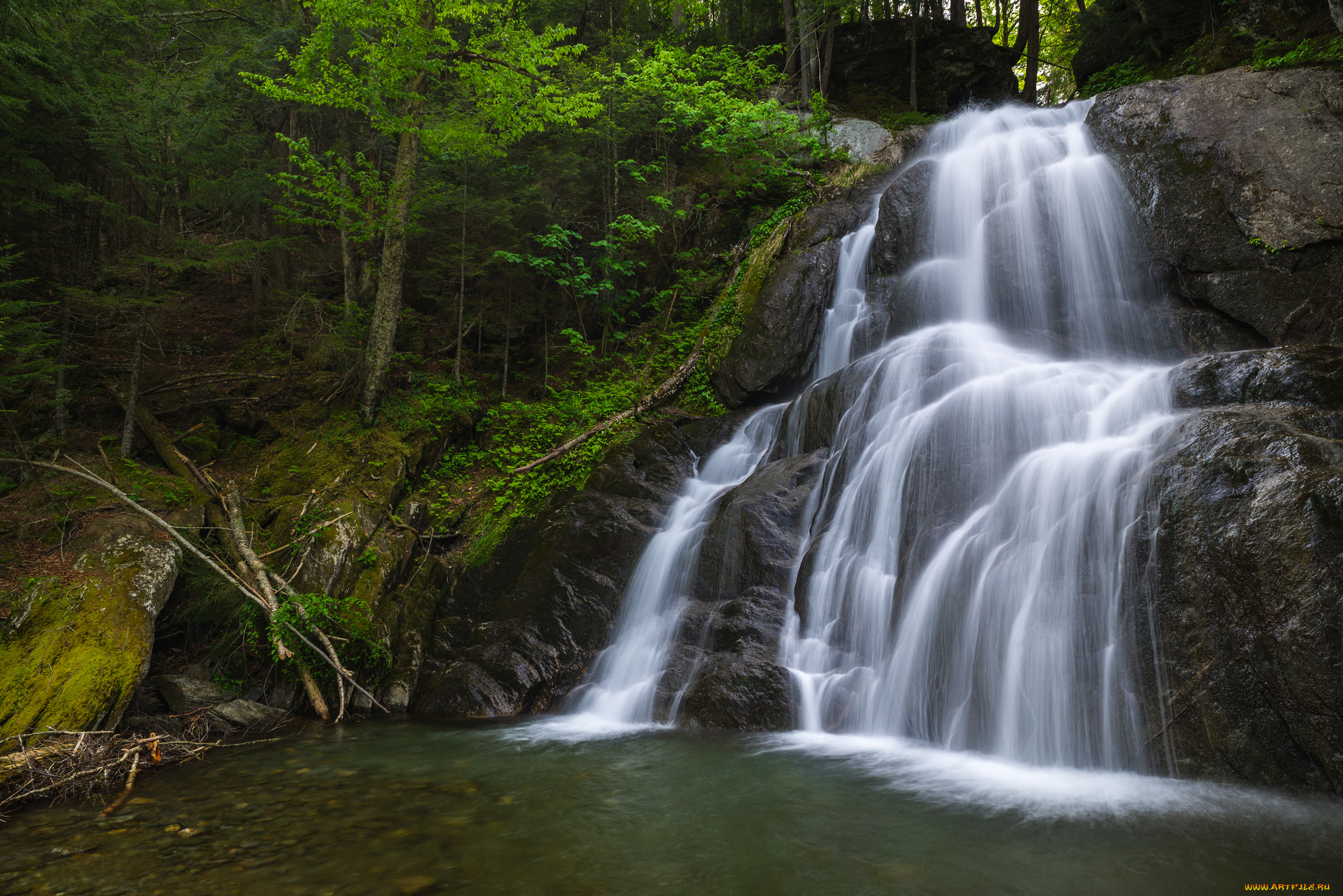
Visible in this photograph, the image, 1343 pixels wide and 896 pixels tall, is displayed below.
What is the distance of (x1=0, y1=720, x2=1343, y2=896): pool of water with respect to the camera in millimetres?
2996

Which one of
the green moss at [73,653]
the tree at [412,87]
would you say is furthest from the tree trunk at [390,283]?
the green moss at [73,653]

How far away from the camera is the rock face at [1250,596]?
138 inches

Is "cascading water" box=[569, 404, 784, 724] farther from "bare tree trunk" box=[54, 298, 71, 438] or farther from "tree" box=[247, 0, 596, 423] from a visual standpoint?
"bare tree trunk" box=[54, 298, 71, 438]

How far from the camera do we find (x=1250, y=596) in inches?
149

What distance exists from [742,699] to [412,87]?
1003 centimetres

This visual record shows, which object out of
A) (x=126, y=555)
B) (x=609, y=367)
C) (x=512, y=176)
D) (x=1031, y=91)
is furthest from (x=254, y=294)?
(x=1031, y=91)

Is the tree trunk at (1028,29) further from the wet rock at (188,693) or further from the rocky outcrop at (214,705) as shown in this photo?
the wet rock at (188,693)

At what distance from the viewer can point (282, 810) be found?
13.3ft

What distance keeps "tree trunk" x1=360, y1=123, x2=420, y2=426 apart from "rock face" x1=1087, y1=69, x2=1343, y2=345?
394 inches

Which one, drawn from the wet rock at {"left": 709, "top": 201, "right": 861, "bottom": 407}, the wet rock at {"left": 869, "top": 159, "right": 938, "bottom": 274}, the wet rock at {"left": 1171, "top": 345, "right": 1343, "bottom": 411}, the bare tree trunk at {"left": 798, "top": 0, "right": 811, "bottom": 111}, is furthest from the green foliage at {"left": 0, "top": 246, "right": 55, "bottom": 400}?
the bare tree trunk at {"left": 798, "top": 0, "right": 811, "bottom": 111}

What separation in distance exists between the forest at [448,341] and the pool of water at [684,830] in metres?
0.36

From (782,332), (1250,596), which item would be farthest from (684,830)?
(782,332)

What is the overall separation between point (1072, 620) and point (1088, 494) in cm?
99

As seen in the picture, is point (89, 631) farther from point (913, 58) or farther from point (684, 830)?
point (913, 58)
